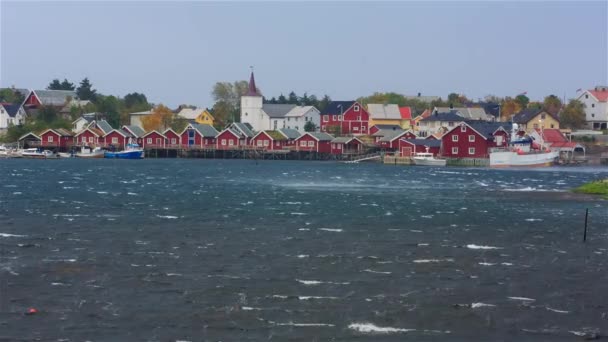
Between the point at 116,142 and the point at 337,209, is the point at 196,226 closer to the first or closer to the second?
the point at 337,209

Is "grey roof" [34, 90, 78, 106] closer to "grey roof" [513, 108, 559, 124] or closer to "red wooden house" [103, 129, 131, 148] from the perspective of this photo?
"red wooden house" [103, 129, 131, 148]

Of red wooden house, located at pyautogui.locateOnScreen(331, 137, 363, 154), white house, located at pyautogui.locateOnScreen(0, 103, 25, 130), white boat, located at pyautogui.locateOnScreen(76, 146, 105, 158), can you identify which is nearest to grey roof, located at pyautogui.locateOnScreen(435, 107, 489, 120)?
red wooden house, located at pyautogui.locateOnScreen(331, 137, 363, 154)

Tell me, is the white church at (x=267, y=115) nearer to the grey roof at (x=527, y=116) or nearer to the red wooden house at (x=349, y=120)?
the red wooden house at (x=349, y=120)

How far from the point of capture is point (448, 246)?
1260 inches

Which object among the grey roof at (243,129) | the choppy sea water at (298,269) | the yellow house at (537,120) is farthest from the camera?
the grey roof at (243,129)

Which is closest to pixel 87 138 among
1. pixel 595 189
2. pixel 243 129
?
pixel 243 129

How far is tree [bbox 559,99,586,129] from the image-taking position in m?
138

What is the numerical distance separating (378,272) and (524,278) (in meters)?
4.17

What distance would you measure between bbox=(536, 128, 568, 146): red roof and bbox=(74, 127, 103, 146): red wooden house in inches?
2383

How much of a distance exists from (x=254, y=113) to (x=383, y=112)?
1977cm

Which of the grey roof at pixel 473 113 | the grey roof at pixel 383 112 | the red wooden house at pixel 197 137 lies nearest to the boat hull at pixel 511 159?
the grey roof at pixel 383 112

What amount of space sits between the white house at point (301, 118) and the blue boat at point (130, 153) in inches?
985

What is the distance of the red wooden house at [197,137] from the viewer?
420ft

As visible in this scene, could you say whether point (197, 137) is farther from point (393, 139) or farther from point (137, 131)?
point (393, 139)
